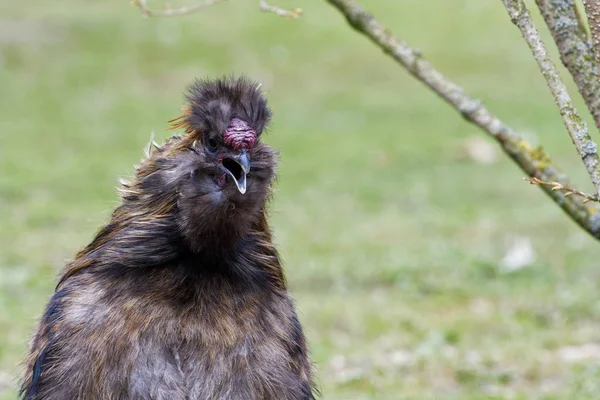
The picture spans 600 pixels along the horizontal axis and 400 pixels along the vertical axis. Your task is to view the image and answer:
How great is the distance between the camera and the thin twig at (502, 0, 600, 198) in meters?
4.03

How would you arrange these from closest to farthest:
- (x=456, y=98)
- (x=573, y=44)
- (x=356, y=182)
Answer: (x=573, y=44), (x=456, y=98), (x=356, y=182)

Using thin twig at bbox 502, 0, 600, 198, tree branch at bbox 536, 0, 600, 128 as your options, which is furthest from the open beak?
tree branch at bbox 536, 0, 600, 128

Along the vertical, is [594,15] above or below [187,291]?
above

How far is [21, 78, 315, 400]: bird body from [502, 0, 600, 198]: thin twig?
1.02 meters

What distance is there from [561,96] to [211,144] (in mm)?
1307

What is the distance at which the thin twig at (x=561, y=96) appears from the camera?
4.03 m

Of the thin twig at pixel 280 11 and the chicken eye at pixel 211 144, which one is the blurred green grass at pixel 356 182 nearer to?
the thin twig at pixel 280 11

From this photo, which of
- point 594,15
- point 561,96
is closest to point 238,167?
point 561,96

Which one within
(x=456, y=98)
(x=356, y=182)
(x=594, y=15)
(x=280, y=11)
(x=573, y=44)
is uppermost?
(x=356, y=182)

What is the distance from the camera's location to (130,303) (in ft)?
13.4

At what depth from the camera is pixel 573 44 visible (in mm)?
4496

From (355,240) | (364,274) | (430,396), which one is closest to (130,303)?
(430,396)

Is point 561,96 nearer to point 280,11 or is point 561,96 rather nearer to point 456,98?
point 456,98

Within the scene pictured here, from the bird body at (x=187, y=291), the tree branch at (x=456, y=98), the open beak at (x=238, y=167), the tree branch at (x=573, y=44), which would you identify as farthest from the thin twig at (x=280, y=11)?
the open beak at (x=238, y=167)
